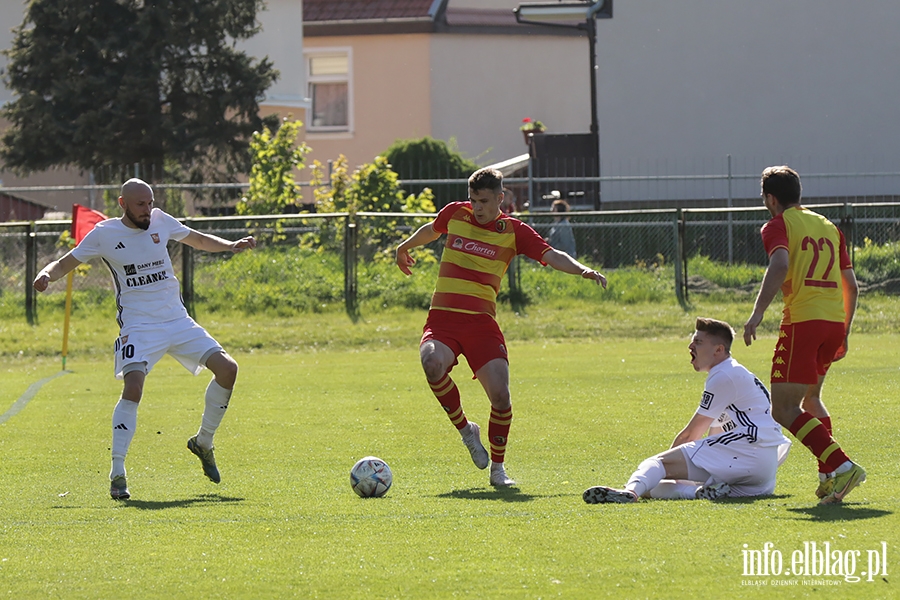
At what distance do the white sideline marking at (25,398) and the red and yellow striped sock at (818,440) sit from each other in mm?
7995

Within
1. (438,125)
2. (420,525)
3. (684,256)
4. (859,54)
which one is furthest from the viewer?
(438,125)

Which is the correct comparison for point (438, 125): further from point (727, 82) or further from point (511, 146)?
point (727, 82)

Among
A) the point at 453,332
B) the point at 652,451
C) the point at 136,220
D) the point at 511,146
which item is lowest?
the point at 652,451

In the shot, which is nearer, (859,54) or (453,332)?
(453,332)

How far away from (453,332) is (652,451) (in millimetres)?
1937

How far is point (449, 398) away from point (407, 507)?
1.47 meters

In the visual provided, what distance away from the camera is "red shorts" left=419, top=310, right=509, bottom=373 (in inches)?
327

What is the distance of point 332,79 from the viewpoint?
3653 cm

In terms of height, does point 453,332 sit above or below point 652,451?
above

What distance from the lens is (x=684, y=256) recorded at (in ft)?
71.9

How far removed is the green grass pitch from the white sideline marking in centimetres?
13

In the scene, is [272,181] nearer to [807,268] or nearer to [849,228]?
[849,228]

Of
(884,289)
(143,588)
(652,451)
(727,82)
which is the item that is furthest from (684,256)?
(143,588)

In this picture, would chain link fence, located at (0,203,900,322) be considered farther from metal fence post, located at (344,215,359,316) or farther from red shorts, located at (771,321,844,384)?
red shorts, located at (771,321,844,384)
